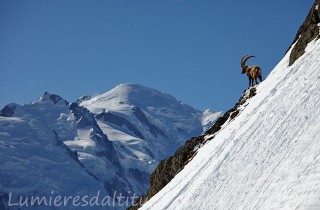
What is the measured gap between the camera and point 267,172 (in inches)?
974

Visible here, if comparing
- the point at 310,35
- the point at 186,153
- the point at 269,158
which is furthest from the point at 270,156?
the point at 186,153

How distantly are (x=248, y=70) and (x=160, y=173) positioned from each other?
1105 centimetres

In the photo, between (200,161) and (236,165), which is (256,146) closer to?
(236,165)

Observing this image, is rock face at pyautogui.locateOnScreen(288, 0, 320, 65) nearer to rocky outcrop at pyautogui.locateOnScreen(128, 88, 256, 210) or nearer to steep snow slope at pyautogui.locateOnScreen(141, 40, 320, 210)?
steep snow slope at pyautogui.locateOnScreen(141, 40, 320, 210)

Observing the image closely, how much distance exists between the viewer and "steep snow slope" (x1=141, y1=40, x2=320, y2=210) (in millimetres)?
22375

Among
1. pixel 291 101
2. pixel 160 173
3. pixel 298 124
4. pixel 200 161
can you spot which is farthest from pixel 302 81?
pixel 160 173

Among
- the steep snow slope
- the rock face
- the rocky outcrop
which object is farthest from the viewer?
the rocky outcrop

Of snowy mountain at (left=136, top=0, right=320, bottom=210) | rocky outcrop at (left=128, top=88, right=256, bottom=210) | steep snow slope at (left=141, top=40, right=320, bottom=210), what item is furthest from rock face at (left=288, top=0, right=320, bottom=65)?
rocky outcrop at (left=128, top=88, right=256, bottom=210)

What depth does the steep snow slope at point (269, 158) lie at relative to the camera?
2238cm

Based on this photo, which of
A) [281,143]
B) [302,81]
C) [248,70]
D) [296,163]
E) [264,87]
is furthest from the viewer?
[248,70]

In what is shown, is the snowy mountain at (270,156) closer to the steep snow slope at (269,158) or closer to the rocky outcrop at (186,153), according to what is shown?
the steep snow slope at (269,158)

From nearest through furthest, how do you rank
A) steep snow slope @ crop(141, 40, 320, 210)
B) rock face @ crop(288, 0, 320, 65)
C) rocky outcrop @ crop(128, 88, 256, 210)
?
1. steep snow slope @ crop(141, 40, 320, 210)
2. rock face @ crop(288, 0, 320, 65)
3. rocky outcrop @ crop(128, 88, 256, 210)

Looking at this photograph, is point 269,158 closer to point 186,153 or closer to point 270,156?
point 270,156

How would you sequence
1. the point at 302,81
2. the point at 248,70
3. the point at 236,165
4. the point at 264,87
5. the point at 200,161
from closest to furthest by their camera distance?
the point at 236,165 < the point at 302,81 < the point at 200,161 < the point at 264,87 < the point at 248,70
